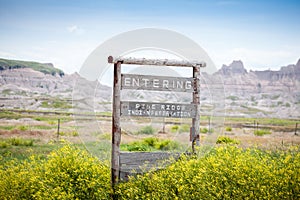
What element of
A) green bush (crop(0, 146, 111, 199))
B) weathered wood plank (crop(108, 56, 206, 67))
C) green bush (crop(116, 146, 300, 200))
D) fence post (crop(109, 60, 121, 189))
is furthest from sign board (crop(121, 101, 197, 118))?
green bush (crop(0, 146, 111, 199))

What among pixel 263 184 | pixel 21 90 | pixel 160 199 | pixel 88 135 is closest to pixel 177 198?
pixel 160 199

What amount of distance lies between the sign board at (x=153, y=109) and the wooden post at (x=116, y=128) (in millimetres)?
117

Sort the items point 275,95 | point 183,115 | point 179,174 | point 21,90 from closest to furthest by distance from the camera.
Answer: point 179,174 < point 183,115 < point 21,90 < point 275,95

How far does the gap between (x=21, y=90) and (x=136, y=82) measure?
219ft

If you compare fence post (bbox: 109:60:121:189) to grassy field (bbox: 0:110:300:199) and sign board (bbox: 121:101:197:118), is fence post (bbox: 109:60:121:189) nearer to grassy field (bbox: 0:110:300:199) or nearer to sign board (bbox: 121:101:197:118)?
sign board (bbox: 121:101:197:118)

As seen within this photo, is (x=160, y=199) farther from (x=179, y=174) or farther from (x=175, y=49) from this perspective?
(x=175, y=49)

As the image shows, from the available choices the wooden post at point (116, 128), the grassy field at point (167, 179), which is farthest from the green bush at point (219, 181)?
the wooden post at point (116, 128)

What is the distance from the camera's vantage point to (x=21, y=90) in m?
71.2

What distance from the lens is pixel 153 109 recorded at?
7.44m

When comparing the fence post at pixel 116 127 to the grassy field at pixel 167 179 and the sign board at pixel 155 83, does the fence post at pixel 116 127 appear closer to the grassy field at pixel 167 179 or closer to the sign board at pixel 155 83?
the sign board at pixel 155 83

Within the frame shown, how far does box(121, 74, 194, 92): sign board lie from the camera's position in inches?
291

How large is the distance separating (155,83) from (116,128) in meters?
1.01

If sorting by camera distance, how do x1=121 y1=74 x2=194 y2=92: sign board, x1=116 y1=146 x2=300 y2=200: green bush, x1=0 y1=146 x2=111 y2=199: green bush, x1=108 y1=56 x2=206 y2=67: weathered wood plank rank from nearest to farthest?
x1=116 y1=146 x2=300 y2=200: green bush → x1=0 y1=146 x2=111 y2=199: green bush → x1=108 y1=56 x2=206 y2=67: weathered wood plank → x1=121 y1=74 x2=194 y2=92: sign board

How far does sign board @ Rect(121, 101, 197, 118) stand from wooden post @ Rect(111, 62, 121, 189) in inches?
4.6
